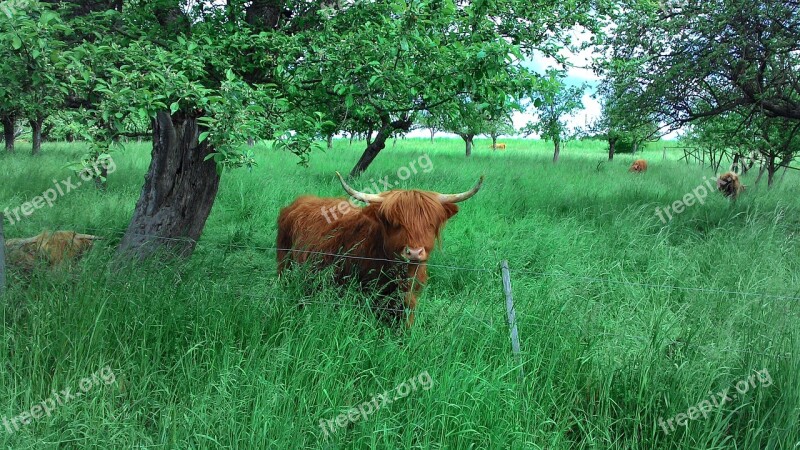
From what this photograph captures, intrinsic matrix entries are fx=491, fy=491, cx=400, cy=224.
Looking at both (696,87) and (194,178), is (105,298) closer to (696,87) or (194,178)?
(194,178)

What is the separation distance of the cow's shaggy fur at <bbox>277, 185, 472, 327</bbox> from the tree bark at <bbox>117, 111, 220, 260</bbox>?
156cm

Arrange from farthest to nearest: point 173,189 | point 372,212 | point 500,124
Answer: point 500,124 < point 173,189 < point 372,212

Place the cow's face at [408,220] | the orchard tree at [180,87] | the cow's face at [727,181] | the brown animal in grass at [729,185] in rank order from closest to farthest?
1. the orchard tree at [180,87]
2. the cow's face at [408,220]
3. the brown animal in grass at [729,185]
4. the cow's face at [727,181]

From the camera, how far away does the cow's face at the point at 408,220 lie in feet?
11.5

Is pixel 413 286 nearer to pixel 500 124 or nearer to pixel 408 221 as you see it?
pixel 408 221

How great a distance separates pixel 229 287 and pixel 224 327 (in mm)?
503

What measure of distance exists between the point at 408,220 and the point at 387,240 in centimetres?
26

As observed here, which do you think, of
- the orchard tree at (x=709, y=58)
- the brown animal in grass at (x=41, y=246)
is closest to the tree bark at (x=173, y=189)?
the brown animal in grass at (x=41, y=246)

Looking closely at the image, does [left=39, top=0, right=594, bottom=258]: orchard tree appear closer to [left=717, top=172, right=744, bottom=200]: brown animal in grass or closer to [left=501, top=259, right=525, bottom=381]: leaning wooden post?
[left=501, top=259, right=525, bottom=381]: leaning wooden post

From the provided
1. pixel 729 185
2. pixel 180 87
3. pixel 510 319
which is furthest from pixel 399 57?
pixel 729 185

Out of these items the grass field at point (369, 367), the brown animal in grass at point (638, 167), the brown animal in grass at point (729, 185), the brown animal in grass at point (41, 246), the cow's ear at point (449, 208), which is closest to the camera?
the grass field at point (369, 367)

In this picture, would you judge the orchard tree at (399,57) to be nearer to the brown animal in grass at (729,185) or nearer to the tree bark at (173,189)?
the tree bark at (173,189)

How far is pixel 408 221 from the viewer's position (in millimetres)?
3549

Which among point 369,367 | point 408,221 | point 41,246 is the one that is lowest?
point 369,367
